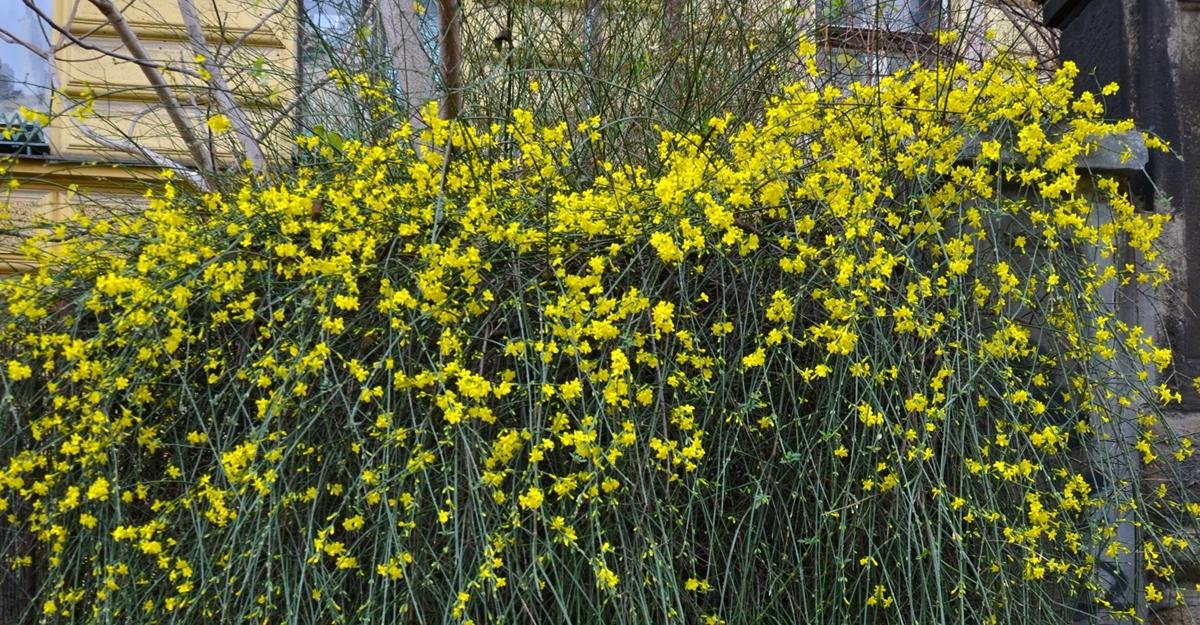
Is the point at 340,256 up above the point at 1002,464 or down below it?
above

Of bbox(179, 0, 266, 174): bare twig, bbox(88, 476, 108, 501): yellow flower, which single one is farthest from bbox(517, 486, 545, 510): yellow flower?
bbox(179, 0, 266, 174): bare twig

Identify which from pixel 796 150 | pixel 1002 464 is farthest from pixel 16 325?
pixel 1002 464

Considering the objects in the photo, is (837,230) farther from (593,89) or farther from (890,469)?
(593,89)

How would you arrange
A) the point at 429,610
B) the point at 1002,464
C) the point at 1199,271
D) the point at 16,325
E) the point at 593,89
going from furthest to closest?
the point at 593,89, the point at 1199,271, the point at 16,325, the point at 429,610, the point at 1002,464

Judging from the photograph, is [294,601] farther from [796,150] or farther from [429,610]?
[796,150]

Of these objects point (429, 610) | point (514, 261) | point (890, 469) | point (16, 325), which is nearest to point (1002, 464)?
point (890, 469)

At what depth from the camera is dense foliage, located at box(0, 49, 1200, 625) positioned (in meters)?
1.72

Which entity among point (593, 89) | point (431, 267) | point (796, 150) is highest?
point (593, 89)

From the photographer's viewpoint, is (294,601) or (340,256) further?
(340,256)

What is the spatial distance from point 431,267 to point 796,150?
3.25ft

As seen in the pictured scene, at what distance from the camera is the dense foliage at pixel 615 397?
172 cm

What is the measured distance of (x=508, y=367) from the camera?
1.90 meters

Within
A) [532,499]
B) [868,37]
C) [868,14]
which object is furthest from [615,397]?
[868,14]

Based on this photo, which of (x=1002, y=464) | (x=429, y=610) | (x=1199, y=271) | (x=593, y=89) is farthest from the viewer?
(x=593, y=89)
